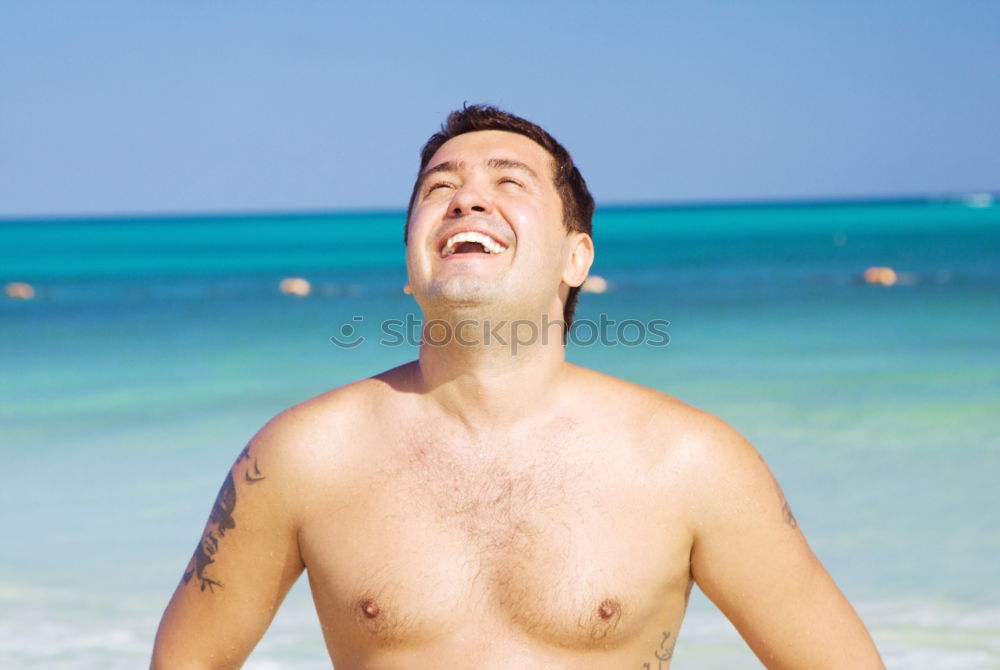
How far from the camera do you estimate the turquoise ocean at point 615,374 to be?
5.00m

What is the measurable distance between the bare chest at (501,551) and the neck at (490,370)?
0.10 m

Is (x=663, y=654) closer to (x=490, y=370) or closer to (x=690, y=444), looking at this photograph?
(x=690, y=444)

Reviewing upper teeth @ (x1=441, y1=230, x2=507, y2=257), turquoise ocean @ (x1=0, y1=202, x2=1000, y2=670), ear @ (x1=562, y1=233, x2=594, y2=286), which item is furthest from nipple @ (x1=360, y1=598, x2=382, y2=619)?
turquoise ocean @ (x1=0, y1=202, x2=1000, y2=670)

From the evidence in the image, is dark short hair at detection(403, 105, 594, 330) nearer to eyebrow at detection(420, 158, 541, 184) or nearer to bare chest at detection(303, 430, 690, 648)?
eyebrow at detection(420, 158, 541, 184)

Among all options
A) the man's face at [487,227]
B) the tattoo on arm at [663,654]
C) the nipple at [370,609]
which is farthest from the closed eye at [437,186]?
the tattoo on arm at [663,654]

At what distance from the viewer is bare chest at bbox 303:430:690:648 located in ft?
8.13

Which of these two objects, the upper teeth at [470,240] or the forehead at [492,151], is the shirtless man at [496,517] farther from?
the forehead at [492,151]

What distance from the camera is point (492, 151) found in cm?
277

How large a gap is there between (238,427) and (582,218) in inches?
248

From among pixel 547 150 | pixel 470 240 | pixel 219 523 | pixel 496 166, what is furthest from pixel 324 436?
pixel 547 150

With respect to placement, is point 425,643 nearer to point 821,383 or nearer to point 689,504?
point 689,504

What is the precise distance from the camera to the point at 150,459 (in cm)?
777

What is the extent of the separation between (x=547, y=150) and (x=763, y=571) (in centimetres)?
110

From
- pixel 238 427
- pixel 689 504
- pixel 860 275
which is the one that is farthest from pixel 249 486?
pixel 860 275
